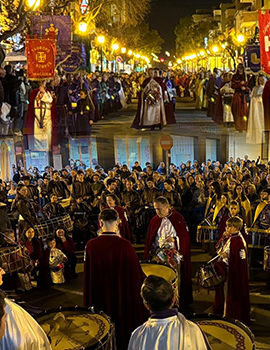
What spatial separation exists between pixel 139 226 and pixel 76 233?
1707 mm

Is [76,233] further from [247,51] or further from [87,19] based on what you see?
[87,19]

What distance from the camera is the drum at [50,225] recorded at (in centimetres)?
991

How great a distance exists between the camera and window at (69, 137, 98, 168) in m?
16.7

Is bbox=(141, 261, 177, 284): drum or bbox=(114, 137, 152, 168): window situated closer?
bbox=(141, 261, 177, 284): drum

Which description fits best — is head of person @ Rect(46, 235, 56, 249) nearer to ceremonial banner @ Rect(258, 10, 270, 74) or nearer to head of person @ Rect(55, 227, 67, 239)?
head of person @ Rect(55, 227, 67, 239)

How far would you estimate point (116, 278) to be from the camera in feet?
18.3

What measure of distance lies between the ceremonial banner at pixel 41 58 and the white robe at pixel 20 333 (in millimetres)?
11501

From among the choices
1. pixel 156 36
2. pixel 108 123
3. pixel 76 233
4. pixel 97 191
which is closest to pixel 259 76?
pixel 108 123

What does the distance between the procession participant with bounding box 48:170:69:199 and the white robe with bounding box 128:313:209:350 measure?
9.96 meters

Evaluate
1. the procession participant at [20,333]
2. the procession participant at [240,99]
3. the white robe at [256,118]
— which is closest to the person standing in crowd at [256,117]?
the white robe at [256,118]

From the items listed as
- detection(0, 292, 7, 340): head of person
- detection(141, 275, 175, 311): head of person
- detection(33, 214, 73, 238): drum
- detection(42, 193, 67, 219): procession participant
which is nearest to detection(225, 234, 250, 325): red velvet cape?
detection(141, 275, 175, 311): head of person

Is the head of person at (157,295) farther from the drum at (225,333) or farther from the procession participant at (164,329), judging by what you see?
the drum at (225,333)

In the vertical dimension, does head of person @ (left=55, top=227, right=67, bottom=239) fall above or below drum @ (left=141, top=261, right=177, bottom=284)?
below

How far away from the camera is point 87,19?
2844cm
